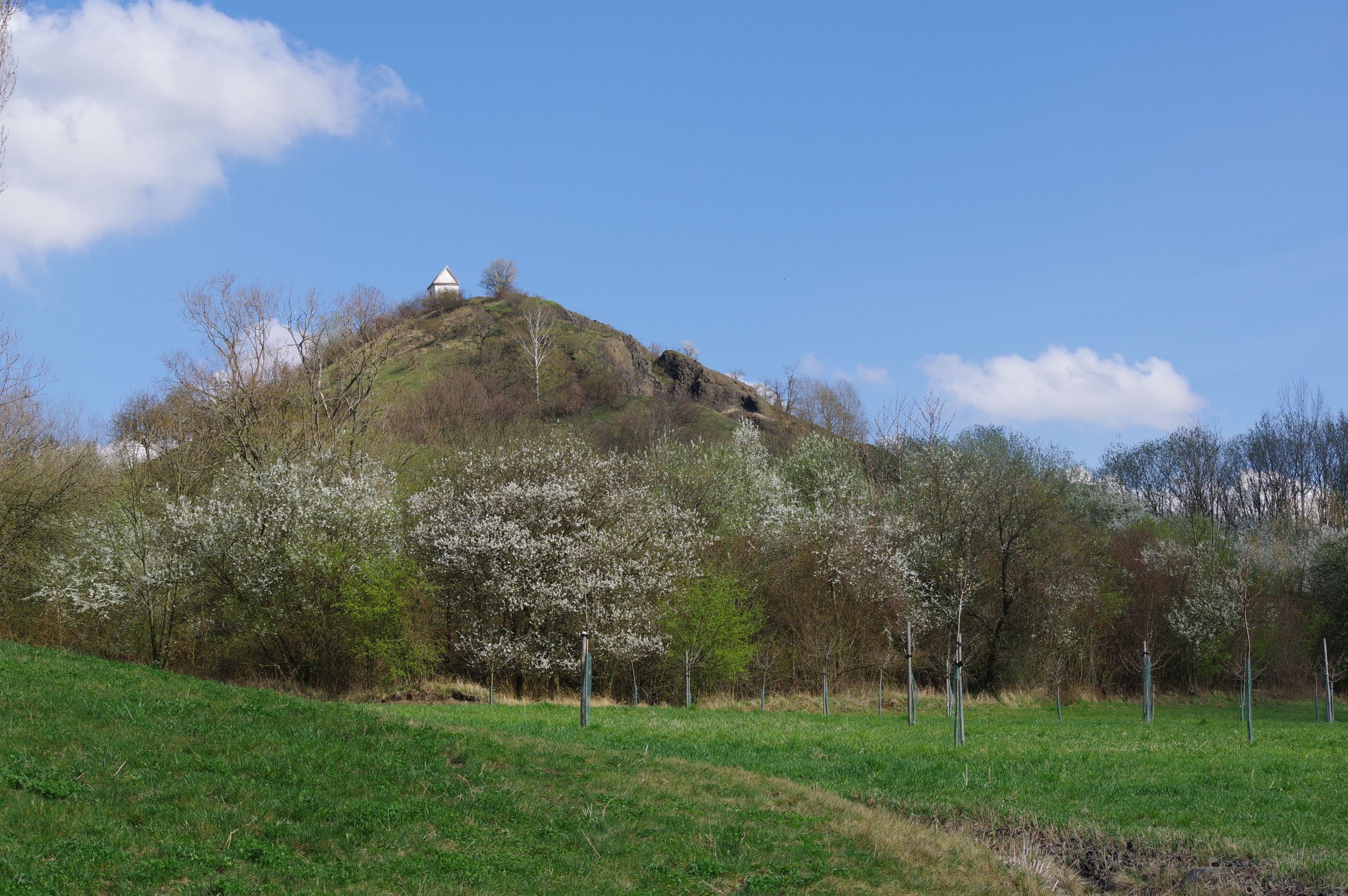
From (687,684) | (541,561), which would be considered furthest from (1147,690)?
(541,561)

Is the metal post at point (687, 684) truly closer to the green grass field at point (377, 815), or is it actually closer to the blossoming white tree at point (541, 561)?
the blossoming white tree at point (541, 561)

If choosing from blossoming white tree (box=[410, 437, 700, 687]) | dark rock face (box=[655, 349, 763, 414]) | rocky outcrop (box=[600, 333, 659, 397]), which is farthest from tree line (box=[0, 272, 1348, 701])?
dark rock face (box=[655, 349, 763, 414])

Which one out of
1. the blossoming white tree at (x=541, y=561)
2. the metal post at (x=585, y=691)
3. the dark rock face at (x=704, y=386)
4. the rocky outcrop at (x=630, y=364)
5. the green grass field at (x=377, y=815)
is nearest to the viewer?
the green grass field at (x=377, y=815)

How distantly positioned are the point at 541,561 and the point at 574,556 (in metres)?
1.08

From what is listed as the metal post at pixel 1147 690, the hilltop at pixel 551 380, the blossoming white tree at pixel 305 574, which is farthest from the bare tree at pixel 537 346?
the metal post at pixel 1147 690

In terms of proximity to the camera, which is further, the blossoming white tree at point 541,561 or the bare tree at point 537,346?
the bare tree at point 537,346

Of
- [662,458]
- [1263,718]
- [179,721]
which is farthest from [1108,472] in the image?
[179,721]

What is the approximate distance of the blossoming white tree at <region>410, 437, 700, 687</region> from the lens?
90.8 ft

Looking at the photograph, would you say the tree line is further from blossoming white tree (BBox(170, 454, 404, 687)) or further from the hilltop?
the hilltop

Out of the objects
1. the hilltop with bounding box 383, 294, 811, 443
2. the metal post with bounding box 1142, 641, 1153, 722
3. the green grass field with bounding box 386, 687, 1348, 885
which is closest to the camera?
the green grass field with bounding box 386, 687, 1348, 885

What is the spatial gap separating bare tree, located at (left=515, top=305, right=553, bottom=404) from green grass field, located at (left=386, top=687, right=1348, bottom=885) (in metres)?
59.3

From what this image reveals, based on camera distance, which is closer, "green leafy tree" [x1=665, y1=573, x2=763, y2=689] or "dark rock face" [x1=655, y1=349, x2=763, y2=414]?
"green leafy tree" [x1=665, y1=573, x2=763, y2=689]

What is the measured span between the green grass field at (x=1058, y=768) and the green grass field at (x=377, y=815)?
1.85 meters

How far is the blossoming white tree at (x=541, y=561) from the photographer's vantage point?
2769 cm
